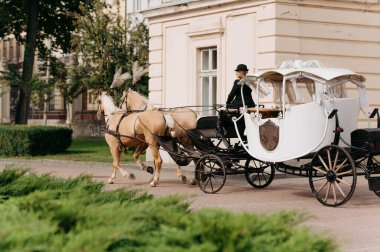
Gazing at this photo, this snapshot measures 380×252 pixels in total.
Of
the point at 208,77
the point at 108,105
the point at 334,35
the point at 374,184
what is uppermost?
the point at 334,35

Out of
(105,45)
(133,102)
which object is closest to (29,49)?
(105,45)

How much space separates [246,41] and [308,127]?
7871mm

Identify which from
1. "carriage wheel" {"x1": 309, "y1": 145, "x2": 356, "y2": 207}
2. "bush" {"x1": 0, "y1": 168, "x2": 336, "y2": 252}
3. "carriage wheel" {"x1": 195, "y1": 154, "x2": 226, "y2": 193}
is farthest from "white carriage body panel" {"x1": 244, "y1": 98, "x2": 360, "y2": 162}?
"bush" {"x1": 0, "y1": 168, "x2": 336, "y2": 252}

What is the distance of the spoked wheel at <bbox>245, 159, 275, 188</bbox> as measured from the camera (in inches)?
649

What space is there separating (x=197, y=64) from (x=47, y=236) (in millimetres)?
18776

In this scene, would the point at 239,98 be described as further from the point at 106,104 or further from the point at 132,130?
the point at 106,104

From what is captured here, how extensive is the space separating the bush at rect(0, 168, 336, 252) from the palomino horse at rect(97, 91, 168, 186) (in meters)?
11.4

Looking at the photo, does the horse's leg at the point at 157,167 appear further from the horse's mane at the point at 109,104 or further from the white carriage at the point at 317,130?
the white carriage at the point at 317,130

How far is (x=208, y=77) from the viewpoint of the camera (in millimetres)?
23203

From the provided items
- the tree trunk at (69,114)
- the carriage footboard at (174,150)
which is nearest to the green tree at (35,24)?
the tree trunk at (69,114)

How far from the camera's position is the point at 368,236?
10172 mm

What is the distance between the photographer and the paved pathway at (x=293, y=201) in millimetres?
10359

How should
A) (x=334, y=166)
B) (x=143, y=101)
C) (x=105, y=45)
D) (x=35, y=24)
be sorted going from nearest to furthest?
(x=334, y=166) < (x=143, y=101) < (x=105, y=45) < (x=35, y=24)

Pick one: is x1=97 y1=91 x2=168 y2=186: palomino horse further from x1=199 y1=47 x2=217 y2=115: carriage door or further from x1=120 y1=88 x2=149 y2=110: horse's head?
x1=199 y1=47 x2=217 y2=115: carriage door
